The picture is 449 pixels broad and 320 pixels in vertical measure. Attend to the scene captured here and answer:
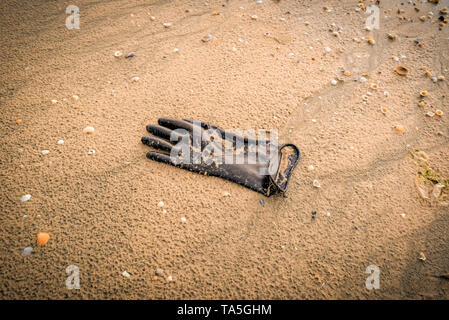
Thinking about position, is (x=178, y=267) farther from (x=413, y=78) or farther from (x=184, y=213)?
(x=413, y=78)

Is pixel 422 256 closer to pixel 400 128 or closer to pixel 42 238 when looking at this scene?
pixel 400 128

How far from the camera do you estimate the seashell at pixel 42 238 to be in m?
1.59

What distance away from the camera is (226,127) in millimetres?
2230

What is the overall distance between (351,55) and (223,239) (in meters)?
2.72

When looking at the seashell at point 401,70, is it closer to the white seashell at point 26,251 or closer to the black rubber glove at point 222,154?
the black rubber glove at point 222,154

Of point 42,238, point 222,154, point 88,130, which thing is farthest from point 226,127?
point 42,238

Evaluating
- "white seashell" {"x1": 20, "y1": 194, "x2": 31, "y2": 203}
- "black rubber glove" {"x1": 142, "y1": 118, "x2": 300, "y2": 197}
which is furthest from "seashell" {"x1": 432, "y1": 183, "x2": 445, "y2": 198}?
"white seashell" {"x1": 20, "y1": 194, "x2": 31, "y2": 203}

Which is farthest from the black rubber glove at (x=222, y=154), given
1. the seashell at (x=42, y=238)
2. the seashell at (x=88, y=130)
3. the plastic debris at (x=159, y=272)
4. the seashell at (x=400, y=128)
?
the seashell at (x=400, y=128)

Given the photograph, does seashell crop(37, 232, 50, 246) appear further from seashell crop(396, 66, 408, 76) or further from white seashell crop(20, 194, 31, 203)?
seashell crop(396, 66, 408, 76)

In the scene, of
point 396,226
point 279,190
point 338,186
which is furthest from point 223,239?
point 396,226

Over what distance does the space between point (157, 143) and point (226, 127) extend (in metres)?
0.66

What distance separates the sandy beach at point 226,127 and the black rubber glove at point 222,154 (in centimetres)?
11

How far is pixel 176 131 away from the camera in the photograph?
82.4 inches

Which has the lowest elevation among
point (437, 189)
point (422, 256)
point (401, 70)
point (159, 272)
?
point (159, 272)
